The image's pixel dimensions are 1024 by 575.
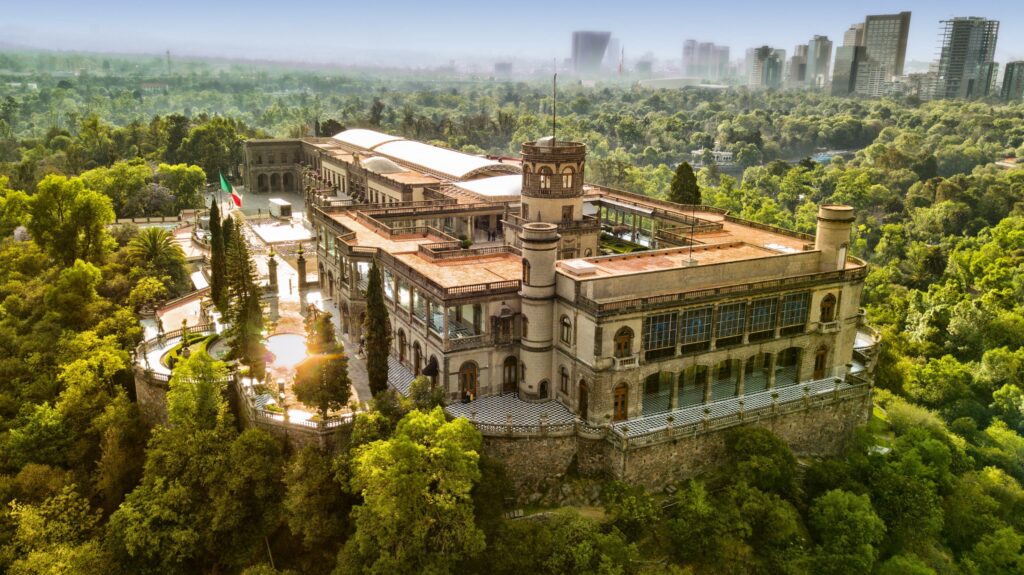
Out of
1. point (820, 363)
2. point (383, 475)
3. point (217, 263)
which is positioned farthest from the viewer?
point (217, 263)

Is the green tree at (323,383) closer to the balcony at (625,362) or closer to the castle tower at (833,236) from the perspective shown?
the balcony at (625,362)

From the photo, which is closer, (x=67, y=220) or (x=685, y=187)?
(x=67, y=220)

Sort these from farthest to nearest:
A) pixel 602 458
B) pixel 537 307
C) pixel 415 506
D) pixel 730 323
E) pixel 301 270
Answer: pixel 301 270
pixel 730 323
pixel 537 307
pixel 602 458
pixel 415 506

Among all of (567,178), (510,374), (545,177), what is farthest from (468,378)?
(567,178)

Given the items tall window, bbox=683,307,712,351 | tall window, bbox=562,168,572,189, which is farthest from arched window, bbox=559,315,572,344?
tall window, bbox=562,168,572,189

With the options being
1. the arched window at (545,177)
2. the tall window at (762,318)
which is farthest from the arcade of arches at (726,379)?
the arched window at (545,177)

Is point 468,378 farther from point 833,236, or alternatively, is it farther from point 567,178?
point 833,236

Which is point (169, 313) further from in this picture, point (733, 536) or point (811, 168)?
point (811, 168)

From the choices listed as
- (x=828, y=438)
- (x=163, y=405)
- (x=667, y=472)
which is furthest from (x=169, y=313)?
(x=828, y=438)
